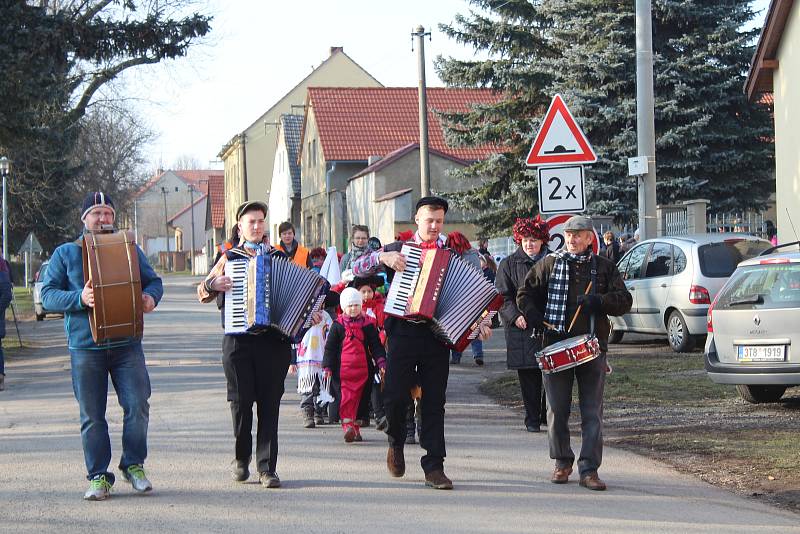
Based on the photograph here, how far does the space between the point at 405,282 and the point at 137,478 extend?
86.8 inches

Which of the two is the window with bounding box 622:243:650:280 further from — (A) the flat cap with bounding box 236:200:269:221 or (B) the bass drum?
(B) the bass drum

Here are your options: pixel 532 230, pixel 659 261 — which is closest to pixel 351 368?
pixel 532 230

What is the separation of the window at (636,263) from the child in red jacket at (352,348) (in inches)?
329

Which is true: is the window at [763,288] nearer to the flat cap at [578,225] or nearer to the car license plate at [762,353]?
the car license plate at [762,353]

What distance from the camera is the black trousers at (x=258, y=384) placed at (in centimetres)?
762

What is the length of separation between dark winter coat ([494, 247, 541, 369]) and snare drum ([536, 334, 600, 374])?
1.70 meters

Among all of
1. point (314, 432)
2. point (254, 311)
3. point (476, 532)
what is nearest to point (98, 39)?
point (314, 432)

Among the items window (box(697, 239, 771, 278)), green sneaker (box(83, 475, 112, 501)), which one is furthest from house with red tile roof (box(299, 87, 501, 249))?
green sneaker (box(83, 475, 112, 501))

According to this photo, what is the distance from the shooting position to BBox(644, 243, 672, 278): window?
17.0 meters

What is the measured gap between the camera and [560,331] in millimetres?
7859

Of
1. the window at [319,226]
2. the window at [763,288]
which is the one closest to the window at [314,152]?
the window at [319,226]

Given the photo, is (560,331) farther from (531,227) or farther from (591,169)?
(591,169)

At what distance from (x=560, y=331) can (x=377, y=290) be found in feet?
9.80

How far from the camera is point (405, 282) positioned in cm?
761
